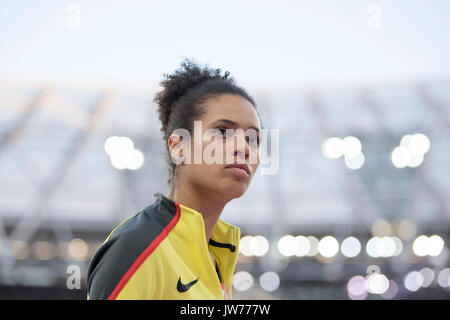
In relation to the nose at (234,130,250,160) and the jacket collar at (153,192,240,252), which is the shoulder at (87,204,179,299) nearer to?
the nose at (234,130,250,160)

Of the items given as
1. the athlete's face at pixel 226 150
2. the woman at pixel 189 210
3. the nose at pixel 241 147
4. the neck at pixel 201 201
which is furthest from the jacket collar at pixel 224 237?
the nose at pixel 241 147

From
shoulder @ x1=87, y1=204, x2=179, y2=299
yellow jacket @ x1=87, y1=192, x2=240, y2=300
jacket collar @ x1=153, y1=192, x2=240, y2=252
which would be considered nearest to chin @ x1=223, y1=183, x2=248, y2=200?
yellow jacket @ x1=87, y1=192, x2=240, y2=300

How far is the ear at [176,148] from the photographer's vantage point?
1.52 metres

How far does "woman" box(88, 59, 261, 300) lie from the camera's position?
42.3 inches

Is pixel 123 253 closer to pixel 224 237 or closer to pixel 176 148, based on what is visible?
pixel 176 148

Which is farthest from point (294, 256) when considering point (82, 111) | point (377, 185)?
point (82, 111)

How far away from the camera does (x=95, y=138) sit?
2494cm

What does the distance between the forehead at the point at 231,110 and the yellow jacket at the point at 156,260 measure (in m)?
0.32

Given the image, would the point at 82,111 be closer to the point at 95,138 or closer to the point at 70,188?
the point at 95,138

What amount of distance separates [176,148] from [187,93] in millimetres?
261

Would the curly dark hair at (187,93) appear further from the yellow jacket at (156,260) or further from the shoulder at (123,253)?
the shoulder at (123,253)

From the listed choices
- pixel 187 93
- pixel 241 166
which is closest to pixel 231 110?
pixel 241 166

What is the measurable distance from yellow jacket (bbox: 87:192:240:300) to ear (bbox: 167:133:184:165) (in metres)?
0.15
